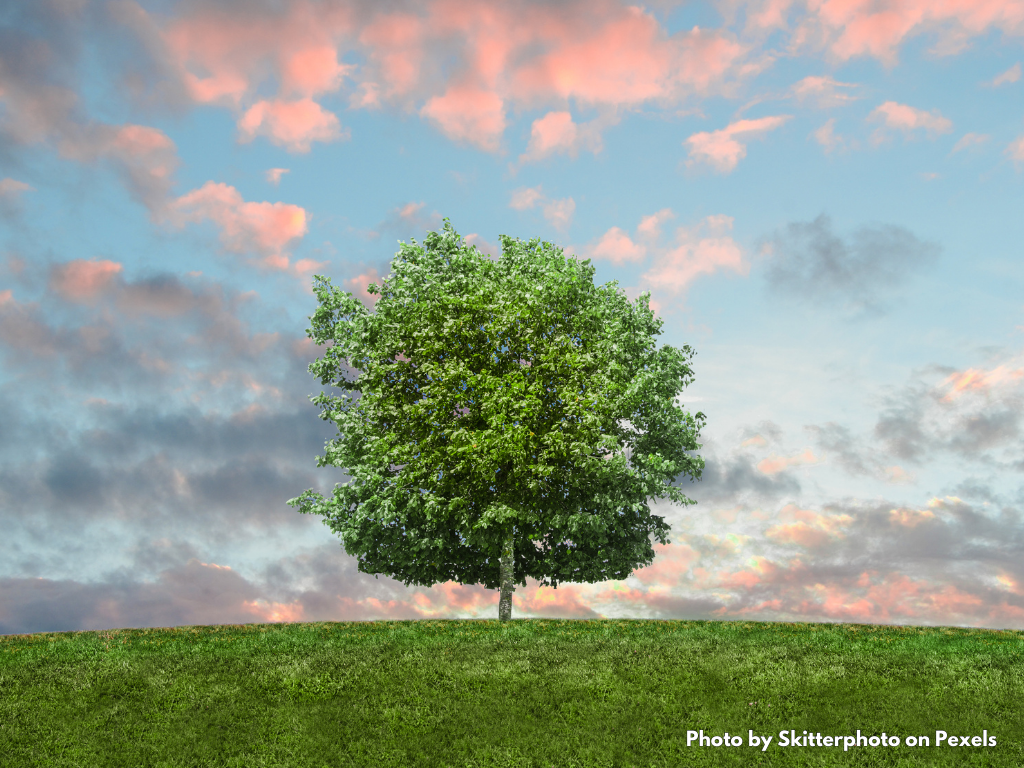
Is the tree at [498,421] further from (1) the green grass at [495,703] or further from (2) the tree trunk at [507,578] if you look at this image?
(1) the green grass at [495,703]

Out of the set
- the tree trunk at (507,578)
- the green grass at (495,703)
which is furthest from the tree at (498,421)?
the green grass at (495,703)

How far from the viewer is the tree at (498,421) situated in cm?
2538

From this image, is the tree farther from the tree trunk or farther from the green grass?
the green grass

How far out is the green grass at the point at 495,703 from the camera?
40.3 ft

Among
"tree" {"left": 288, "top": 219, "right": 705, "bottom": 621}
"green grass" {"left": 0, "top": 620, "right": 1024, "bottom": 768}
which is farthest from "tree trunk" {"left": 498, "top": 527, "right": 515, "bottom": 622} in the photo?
"green grass" {"left": 0, "top": 620, "right": 1024, "bottom": 768}

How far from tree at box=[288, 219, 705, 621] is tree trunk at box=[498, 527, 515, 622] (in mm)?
83

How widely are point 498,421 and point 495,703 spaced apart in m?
11.3

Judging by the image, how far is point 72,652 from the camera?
17766mm

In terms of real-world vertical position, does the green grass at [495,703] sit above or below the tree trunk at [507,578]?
below

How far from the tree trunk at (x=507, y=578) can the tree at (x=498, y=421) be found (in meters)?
0.08

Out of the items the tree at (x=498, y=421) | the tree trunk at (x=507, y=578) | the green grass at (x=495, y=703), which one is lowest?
the green grass at (x=495, y=703)

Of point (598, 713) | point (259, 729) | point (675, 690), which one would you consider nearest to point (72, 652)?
point (259, 729)

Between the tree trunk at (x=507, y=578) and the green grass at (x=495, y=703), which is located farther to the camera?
the tree trunk at (x=507, y=578)

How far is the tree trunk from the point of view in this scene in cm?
2672
